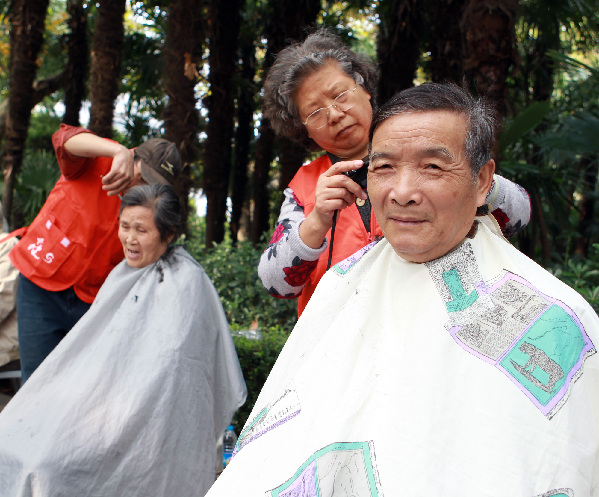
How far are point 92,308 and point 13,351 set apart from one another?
151 centimetres

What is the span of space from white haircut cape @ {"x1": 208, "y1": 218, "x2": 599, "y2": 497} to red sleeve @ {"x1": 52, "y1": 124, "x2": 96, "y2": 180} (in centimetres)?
228

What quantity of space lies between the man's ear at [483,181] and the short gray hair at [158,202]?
7.01 feet

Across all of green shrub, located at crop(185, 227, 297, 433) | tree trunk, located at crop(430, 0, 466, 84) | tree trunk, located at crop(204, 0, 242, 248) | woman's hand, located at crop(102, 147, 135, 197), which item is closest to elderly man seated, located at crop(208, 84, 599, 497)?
woman's hand, located at crop(102, 147, 135, 197)

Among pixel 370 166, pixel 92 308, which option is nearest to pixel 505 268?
pixel 370 166

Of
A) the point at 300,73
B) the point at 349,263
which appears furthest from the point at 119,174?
the point at 349,263

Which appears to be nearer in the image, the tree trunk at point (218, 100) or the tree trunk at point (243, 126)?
the tree trunk at point (218, 100)

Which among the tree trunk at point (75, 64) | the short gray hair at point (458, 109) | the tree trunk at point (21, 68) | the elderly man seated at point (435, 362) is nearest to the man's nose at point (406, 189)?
the elderly man seated at point (435, 362)

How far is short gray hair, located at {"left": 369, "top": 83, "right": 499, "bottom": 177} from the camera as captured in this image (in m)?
1.70

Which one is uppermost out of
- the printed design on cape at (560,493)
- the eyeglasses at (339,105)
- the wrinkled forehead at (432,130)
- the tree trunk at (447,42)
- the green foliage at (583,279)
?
the tree trunk at (447,42)

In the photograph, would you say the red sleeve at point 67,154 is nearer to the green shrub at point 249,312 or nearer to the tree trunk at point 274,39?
the green shrub at point 249,312

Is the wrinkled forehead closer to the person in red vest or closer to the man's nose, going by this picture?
the man's nose

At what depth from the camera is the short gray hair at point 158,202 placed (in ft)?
11.6

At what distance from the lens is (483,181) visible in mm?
1791

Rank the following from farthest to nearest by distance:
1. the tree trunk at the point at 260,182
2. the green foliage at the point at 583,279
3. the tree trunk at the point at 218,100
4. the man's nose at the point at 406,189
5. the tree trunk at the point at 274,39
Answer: the tree trunk at the point at 260,182 < the tree trunk at the point at 218,100 < the tree trunk at the point at 274,39 < the green foliage at the point at 583,279 < the man's nose at the point at 406,189
